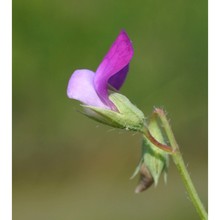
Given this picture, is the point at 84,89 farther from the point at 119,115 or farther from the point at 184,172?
the point at 184,172

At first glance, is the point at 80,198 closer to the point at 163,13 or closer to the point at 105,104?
the point at 163,13

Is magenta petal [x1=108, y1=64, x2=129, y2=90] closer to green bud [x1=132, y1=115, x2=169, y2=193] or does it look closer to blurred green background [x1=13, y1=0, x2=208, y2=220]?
green bud [x1=132, y1=115, x2=169, y2=193]

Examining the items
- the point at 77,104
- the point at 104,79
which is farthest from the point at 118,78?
the point at 77,104

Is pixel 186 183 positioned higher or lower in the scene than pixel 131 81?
lower

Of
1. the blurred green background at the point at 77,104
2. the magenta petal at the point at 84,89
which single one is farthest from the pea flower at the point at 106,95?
the blurred green background at the point at 77,104
